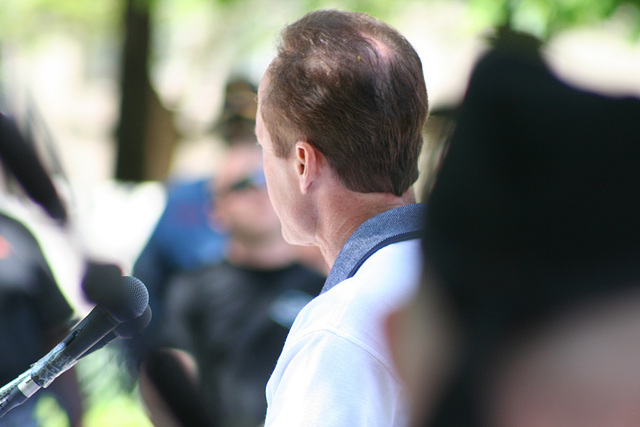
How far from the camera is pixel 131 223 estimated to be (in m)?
6.12

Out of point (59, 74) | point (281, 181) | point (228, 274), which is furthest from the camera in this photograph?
point (59, 74)

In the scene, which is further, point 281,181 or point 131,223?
point 131,223

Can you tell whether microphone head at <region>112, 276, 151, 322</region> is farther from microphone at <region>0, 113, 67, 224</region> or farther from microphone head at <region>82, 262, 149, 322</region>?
microphone at <region>0, 113, 67, 224</region>

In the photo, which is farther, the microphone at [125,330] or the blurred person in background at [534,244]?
the microphone at [125,330]

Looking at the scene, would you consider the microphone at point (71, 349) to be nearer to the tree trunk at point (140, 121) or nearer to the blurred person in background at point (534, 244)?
the blurred person in background at point (534, 244)

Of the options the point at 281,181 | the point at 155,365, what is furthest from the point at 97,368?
the point at 281,181

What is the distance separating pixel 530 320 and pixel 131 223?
580cm

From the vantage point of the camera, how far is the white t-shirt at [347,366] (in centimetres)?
110

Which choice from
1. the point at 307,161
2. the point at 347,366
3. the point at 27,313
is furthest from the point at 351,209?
the point at 27,313

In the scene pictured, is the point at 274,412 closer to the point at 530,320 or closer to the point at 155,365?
the point at 155,365

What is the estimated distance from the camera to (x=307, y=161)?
4.74 ft

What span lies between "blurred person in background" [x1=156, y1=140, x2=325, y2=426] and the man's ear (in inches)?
63.9

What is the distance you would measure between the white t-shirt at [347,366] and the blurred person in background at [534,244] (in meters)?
0.47

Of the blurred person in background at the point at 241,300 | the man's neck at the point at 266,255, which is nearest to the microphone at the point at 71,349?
the blurred person in background at the point at 241,300
